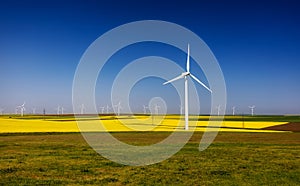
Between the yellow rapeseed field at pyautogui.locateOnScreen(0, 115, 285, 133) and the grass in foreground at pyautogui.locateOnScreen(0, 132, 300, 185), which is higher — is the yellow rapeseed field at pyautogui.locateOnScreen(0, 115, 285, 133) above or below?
above

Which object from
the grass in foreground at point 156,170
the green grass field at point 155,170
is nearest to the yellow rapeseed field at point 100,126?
the grass in foreground at point 156,170

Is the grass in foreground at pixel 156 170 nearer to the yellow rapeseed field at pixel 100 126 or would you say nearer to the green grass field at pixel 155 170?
the green grass field at pixel 155 170

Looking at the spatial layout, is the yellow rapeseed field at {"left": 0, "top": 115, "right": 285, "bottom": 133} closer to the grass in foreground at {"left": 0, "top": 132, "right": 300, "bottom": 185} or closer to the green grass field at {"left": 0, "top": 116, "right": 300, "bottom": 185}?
the grass in foreground at {"left": 0, "top": 132, "right": 300, "bottom": 185}

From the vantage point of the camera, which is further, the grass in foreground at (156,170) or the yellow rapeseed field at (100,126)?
the yellow rapeseed field at (100,126)

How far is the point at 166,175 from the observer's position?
66.7ft

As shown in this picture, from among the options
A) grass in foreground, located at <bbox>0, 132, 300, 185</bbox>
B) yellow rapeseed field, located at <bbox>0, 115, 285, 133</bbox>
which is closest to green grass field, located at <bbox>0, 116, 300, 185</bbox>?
grass in foreground, located at <bbox>0, 132, 300, 185</bbox>

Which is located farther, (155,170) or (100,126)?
(100,126)

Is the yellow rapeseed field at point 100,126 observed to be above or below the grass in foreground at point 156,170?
above

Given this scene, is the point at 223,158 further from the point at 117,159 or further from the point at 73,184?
the point at 73,184

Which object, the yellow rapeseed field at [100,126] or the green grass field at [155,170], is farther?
the yellow rapeseed field at [100,126]

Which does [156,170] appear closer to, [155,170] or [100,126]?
[155,170]

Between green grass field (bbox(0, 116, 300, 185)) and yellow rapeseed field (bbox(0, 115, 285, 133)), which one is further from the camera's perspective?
yellow rapeseed field (bbox(0, 115, 285, 133))

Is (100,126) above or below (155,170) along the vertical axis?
A: above

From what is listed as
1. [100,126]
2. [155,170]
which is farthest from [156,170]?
[100,126]
